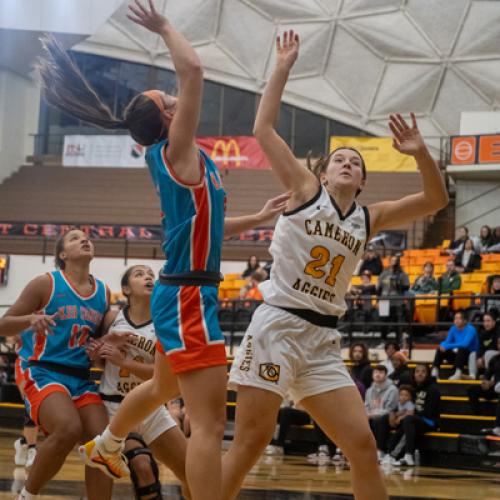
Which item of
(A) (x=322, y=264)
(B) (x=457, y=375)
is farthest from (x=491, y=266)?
(A) (x=322, y=264)

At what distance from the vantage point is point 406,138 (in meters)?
4.64

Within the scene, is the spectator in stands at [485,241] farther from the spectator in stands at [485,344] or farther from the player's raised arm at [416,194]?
the player's raised arm at [416,194]

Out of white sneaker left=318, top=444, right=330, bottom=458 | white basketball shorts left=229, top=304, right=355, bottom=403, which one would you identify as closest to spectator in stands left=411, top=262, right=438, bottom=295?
white sneaker left=318, top=444, right=330, bottom=458

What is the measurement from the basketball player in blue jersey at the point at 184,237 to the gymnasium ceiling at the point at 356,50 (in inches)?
1054

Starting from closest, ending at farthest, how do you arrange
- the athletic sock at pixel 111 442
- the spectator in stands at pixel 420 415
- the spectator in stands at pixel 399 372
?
the athletic sock at pixel 111 442 < the spectator in stands at pixel 420 415 < the spectator in stands at pixel 399 372

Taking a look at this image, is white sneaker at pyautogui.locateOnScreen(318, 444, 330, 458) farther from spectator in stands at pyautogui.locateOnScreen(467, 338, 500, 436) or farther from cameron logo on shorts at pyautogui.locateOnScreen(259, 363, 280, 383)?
cameron logo on shorts at pyautogui.locateOnScreen(259, 363, 280, 383)

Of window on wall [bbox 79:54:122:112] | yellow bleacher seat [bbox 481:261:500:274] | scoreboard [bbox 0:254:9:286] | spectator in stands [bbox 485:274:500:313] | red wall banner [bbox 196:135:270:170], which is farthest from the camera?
window on wall [bbox 79:54:122:112]

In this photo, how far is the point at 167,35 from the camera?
3.95m

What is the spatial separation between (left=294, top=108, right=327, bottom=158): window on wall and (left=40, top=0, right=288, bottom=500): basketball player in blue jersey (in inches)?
1095

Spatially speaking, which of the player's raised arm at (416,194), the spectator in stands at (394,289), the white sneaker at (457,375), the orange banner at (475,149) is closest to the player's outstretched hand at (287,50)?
the player's raised arm at (416,194)

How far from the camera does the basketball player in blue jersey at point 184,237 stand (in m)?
3.90

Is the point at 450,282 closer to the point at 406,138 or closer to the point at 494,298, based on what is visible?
the point at 494,298

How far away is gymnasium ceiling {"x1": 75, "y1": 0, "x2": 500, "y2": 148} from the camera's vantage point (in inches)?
1180

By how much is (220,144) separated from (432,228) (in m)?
6.90
